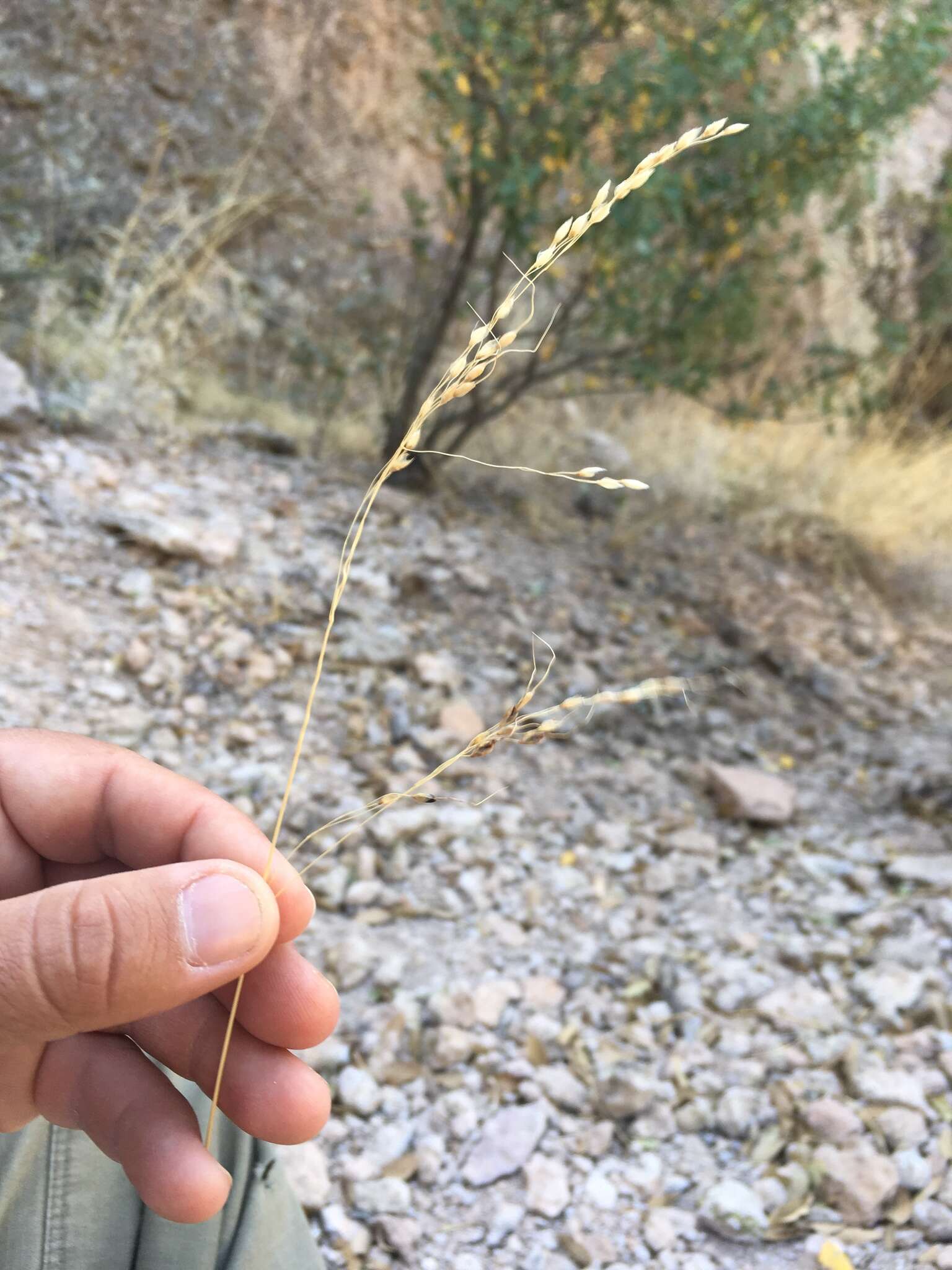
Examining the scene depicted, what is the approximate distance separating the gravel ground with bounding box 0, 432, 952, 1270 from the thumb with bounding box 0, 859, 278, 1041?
89 cm

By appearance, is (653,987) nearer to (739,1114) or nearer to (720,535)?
(739,1114)

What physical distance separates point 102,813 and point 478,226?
10.0ft

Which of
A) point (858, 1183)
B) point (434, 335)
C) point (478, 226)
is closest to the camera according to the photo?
point (858, 1183)

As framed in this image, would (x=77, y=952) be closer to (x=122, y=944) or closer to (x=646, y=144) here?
(x=122, y=944)

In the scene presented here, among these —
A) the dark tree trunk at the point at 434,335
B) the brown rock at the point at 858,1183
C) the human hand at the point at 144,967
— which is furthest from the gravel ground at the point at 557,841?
the human hand at the point at 144,967

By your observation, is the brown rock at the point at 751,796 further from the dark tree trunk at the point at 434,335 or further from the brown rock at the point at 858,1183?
the dark tree trunk at the point at 434,335

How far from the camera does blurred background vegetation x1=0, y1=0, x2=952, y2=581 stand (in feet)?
11.0

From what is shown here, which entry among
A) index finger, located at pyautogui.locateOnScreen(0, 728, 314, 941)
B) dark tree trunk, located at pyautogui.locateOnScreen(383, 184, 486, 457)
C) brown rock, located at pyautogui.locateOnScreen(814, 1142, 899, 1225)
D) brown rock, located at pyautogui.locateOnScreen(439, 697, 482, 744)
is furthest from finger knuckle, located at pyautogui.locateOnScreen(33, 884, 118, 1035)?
dark tree trunk, located at pyautogui.locateOnScreen(383, 184, 486, 457)

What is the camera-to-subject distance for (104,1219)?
3.78ft

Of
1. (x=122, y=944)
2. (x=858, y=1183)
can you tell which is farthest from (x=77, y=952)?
(x=858, y=1183)

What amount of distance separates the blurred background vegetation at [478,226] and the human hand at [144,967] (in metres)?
2.67

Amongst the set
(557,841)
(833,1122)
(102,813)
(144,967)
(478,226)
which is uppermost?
(478,226)

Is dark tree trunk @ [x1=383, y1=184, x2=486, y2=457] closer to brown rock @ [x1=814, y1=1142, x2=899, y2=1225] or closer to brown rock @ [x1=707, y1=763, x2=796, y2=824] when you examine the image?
brown rock @ [x1=707, y1=763, x2=796, y2=824]

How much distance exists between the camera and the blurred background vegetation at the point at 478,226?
11.0 feet
